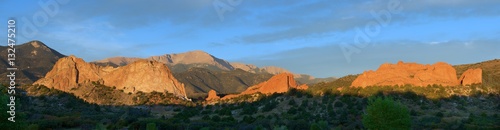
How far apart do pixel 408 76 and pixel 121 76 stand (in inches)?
2446

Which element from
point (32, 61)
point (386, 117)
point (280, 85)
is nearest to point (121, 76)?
point (280, 85)

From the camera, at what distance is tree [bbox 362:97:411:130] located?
34.3m

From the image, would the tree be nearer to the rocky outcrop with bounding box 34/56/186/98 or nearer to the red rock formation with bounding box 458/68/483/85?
the red rock formation with bounding box 458/68/483/85

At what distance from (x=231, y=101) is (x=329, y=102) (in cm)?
2683

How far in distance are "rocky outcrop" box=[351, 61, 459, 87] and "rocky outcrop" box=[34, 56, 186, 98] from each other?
150 ft

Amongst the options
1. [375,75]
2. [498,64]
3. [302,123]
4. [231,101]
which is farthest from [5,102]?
[498,64]

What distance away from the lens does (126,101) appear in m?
90.9

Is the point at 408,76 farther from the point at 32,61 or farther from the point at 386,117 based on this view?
the point at 32,61

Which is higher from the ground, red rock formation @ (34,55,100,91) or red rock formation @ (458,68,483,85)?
red rock formation @ (34,55,100,91)

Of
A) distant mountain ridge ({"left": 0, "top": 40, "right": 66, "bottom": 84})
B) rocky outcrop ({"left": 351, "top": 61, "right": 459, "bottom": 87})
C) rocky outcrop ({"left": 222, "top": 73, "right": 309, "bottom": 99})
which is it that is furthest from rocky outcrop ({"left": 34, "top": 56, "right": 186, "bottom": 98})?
rocky outcrop ({"left": 351, "top": 61, "right": 459, "bottom": 87})

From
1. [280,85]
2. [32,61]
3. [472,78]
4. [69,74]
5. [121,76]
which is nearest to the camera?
[472,78]

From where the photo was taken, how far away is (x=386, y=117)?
34719 mm

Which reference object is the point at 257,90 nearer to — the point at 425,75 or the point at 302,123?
the point at 425,75

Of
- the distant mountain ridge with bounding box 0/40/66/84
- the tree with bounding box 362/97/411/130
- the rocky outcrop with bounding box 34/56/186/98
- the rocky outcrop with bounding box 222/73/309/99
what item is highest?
the distant mountain ridge with bounding box 0/40/66/84
